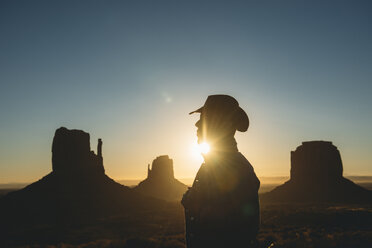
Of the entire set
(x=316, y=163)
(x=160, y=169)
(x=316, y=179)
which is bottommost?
(x=316, y=179)

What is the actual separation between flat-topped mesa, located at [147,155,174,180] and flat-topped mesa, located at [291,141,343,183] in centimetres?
5566

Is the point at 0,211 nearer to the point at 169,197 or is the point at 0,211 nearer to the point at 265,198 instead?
the point at 265,198

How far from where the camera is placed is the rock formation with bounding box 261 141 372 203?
89.7 meters

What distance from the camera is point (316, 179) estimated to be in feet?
315

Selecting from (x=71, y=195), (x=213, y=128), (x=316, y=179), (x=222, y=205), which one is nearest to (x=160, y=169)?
(x=316, y=179)

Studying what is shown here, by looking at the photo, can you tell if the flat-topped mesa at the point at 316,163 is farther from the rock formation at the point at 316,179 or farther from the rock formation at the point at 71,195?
the rock formation at the point at 71,195

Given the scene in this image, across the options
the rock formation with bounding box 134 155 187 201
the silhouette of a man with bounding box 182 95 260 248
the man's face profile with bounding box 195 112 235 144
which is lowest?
the rock formation with bounding box 134 155 187 201

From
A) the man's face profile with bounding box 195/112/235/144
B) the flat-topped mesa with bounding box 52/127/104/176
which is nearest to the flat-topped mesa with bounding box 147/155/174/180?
the flat-topped mesa with bounding box 52/127/104/176

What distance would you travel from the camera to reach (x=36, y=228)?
47875 millimetres

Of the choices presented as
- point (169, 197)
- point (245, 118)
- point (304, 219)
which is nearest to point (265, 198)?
point (169, 197)

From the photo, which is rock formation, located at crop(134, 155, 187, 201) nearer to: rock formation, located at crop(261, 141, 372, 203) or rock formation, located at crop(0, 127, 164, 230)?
rock formation, located at crop(261, 141, 372, 203)

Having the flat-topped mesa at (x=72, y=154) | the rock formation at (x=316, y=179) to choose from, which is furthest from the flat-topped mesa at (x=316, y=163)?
the flat-topped mesa at (x=72, y=154)

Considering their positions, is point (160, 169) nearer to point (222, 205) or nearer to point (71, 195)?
point (71, 195)

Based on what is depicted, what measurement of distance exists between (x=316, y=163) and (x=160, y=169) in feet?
212
